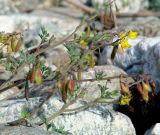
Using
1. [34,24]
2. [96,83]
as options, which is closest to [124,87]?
[96,83]

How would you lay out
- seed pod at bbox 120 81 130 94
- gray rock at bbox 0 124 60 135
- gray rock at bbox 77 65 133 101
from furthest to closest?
1. gray rock at bbox 77 65 133 101
2. seed pod at bbox 120 81 130 94
3. gray rock at bbox 0 124 60 135

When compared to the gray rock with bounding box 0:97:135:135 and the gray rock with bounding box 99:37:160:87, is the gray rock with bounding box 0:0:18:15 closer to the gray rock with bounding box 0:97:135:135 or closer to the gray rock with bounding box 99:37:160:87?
the gray rock with bounding box 99:37:160:87

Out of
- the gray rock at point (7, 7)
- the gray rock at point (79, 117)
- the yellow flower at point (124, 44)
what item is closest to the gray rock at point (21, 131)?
the gray rock at point (79, 117)

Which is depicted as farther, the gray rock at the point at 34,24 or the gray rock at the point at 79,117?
the gray rock at the point at 34,24

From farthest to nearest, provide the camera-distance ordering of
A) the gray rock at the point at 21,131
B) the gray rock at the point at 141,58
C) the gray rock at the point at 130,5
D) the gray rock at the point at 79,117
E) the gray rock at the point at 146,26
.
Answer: the gray rock at the point at 130,5, the gray rock at the point at 146,26, the gray rock at the point at 141,58, the gray rock at the point at 79,117, the gray rock at the point at 21,131

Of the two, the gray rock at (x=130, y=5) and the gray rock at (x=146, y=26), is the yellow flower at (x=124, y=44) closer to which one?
the gray rock at (x=146, y=26)

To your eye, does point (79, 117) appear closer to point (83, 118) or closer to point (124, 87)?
point (83, 118)

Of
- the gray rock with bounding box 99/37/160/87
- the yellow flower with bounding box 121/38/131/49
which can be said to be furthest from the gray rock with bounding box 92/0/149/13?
the yellow flower with bounding box 121/38/131/49

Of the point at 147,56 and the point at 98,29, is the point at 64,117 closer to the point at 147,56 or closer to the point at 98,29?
the point at 147,56

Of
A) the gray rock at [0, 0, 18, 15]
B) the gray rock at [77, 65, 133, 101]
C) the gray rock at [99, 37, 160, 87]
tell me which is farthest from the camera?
the gray rock at [0, 0, 18, 15]

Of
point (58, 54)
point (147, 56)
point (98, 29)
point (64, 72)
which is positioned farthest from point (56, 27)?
point (64, 72)
